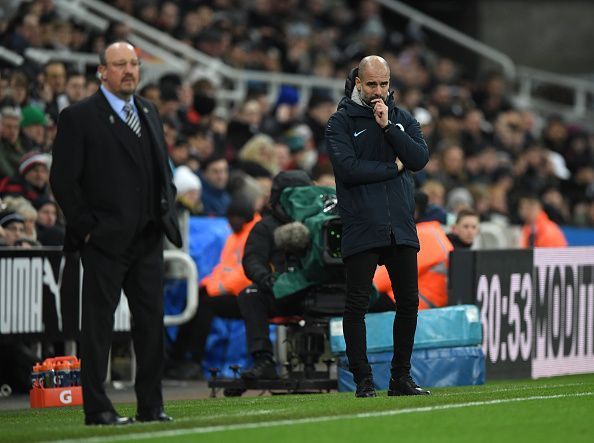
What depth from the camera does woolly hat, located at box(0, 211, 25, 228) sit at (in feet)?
45.0

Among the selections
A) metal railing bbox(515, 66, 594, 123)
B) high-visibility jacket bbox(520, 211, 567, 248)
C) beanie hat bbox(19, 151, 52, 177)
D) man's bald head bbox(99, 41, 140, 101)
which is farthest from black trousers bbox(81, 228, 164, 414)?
metal railing bbox(515, 66, 594, 123)

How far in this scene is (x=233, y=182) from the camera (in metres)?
15.8

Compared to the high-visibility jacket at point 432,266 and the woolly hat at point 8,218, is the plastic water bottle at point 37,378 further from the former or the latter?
the high-visibility jacket at point 432,266

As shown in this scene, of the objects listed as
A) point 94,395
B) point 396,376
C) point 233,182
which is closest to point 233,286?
point 233,182

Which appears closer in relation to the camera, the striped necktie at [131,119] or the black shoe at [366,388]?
the striped necktie at [131,119]

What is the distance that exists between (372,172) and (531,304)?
4.39 m

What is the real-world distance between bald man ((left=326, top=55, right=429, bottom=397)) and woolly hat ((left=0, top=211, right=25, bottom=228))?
4320 millimetres

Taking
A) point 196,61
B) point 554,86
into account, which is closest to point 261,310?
point 196,61

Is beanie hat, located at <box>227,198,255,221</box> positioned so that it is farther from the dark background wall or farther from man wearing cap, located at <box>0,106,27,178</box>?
the dark background wall

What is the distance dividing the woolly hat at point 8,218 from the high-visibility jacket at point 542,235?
261 inches

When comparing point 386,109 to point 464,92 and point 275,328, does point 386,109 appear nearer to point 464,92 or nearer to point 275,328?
point 275,328

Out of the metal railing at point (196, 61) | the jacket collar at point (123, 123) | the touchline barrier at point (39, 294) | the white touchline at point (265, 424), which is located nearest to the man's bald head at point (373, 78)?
the jacket collar at point (123, 123)

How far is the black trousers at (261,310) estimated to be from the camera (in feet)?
41.4

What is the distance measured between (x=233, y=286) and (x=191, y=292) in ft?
1.32
